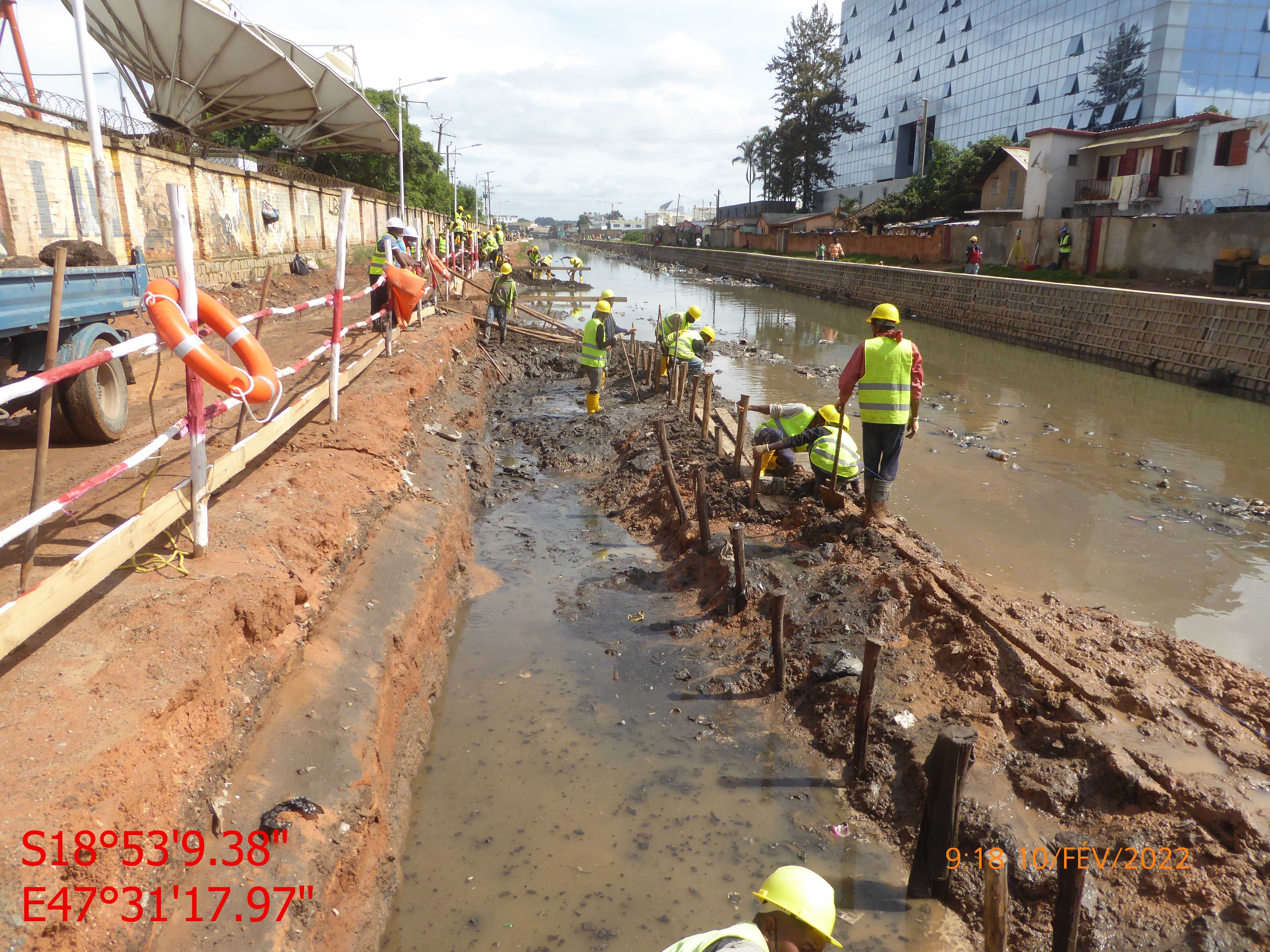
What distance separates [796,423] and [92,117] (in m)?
9.94

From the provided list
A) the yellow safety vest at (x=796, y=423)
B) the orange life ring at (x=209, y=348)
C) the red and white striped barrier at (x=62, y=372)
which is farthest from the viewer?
the yellow safety vest at (x=796, y=423)

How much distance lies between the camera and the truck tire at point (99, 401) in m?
5.61

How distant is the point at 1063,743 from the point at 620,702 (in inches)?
105

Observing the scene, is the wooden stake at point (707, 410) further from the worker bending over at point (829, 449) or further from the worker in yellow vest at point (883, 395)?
the worker in yellow vest at point (883, 395)

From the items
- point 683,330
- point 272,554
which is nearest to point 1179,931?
point 272,554

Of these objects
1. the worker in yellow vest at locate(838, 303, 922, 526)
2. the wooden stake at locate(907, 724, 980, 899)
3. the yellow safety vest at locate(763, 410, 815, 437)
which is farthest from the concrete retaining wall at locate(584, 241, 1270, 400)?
the wooden stake at locate(907, 724, 980, 899)

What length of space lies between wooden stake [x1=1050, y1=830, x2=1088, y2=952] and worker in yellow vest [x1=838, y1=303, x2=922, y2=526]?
12.4 ft

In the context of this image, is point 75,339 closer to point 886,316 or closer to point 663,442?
point 663,442

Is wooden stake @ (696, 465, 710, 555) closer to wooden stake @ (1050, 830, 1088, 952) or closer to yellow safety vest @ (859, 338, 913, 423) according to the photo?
yellow safety vest @ (859, 338, 913, 423)

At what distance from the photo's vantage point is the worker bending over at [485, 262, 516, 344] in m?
15.8

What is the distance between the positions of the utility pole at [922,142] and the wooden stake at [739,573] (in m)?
48.0

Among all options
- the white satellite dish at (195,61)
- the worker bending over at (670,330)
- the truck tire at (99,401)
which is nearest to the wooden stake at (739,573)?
the truck tire at (99,401)

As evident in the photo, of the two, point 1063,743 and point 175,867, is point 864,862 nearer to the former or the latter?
point 1063,743

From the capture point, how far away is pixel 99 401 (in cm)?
576
